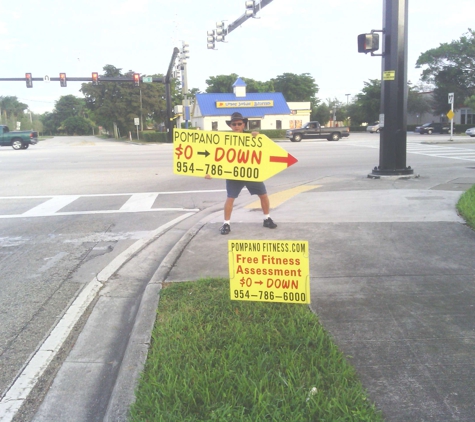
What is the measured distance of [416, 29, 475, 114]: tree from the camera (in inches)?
2611

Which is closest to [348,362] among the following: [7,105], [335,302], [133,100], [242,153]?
[335,302]

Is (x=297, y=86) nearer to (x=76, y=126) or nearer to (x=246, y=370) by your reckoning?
(x=76, y=126)

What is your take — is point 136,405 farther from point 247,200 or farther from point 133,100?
point 133,100

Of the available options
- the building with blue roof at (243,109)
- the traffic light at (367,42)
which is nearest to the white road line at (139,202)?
the traffic light at (367,42)

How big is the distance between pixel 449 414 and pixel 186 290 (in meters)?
2.65

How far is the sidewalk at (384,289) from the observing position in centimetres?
308

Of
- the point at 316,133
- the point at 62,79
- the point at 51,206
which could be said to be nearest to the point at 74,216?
the point at 51,206

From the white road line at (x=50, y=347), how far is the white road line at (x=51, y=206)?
12.6ft

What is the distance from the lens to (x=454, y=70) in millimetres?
67250

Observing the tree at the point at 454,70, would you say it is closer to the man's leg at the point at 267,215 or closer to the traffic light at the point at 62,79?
the traffic light at the point at 62,79

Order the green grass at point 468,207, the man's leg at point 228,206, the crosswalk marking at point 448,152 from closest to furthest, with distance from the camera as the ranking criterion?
the man's leg at point 228,206
the green grass at point 468,207
the crosswalk marking at point 448,152

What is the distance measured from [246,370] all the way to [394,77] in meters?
9.94

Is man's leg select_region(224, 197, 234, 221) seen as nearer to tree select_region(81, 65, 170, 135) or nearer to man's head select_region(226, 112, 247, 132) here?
man's head select_region(226, 112, 247, 132)

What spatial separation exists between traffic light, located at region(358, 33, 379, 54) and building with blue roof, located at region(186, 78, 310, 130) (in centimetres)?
5023
